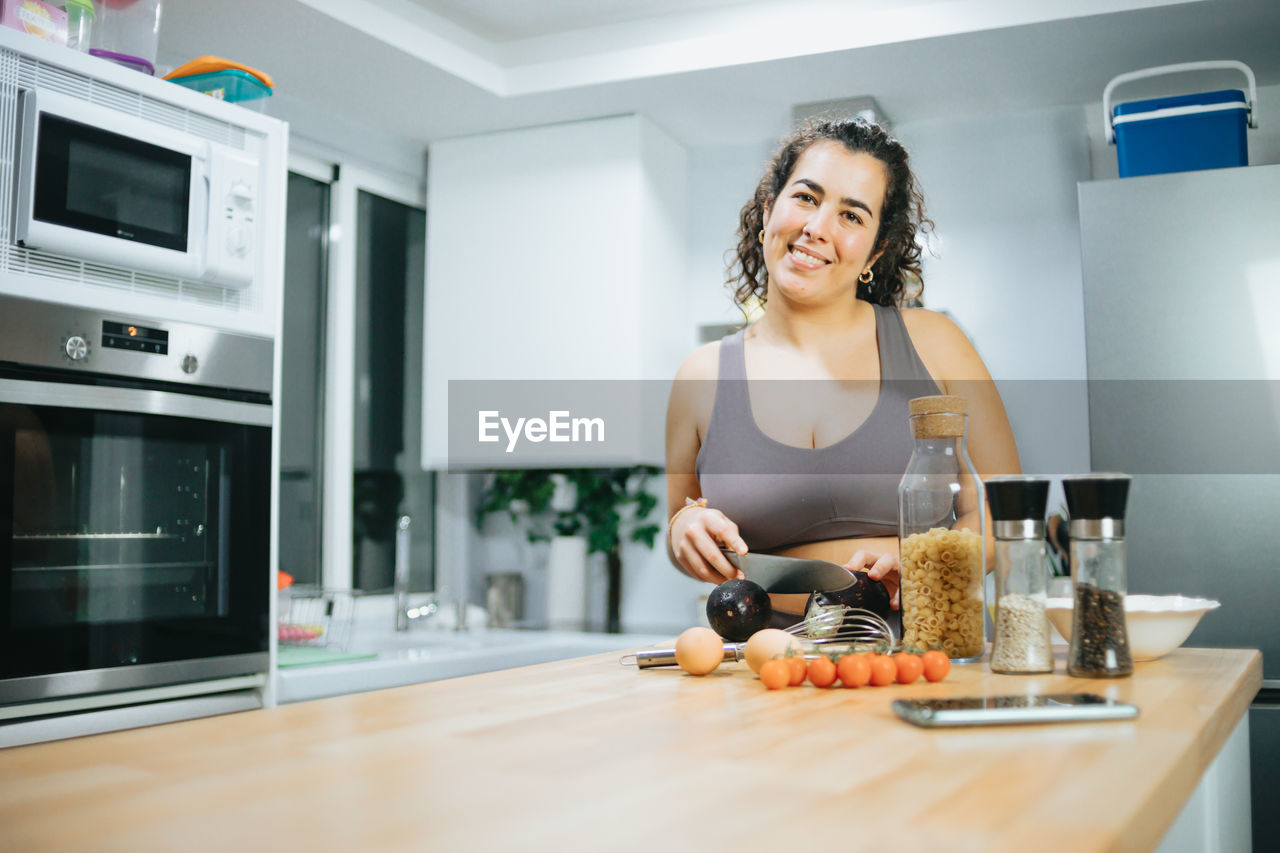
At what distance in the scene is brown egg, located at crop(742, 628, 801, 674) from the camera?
1.11 metres

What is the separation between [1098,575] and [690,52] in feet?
7.43

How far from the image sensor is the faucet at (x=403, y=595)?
3.24 m

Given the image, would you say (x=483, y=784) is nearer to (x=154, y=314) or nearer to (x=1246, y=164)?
(x=154, y=314)

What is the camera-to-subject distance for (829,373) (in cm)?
194

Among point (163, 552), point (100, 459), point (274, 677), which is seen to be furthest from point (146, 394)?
point (274, 677)

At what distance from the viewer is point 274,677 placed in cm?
225

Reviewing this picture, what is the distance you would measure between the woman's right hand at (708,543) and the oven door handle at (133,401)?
3.66ft

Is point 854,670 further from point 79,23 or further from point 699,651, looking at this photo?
point 79,23

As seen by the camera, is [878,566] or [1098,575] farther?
[878,566]

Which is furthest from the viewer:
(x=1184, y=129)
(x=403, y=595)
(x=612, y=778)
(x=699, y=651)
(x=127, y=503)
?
(x=403, y=595)

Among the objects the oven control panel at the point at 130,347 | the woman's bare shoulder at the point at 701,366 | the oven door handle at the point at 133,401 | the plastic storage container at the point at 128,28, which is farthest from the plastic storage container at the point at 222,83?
the woman's bare shoulder at the point at 701,366

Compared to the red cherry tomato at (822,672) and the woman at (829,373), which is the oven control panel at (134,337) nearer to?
the woman at (829,373)

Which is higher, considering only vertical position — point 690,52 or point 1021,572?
point 690,52

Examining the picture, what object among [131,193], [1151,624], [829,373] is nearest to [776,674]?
[1151,624]
